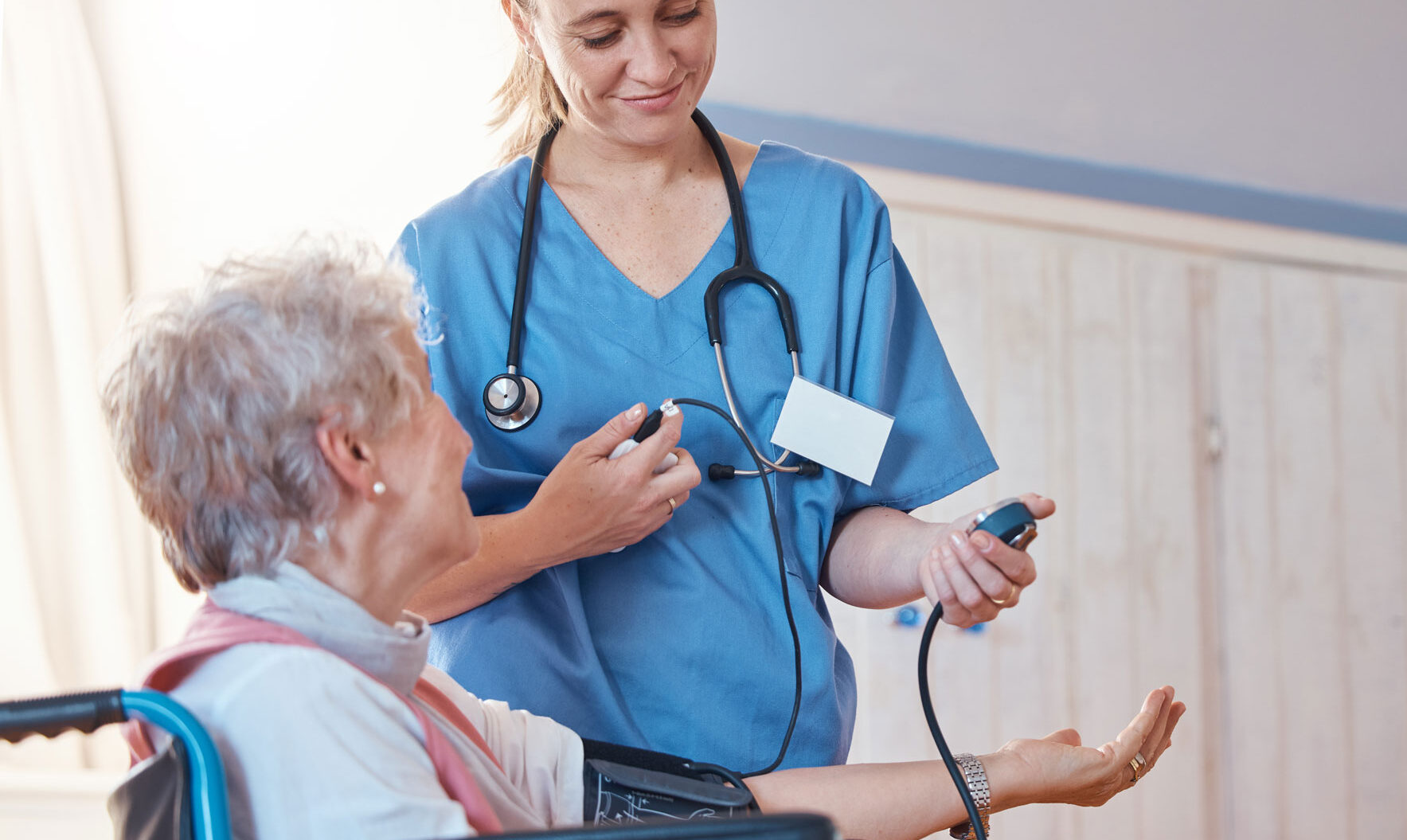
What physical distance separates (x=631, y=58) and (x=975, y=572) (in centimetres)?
61

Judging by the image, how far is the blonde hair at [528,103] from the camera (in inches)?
53.0

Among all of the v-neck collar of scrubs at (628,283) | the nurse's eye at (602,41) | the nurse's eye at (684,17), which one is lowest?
the v-neck collar of scrubs at (628,283)

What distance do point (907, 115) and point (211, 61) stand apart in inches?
71.0

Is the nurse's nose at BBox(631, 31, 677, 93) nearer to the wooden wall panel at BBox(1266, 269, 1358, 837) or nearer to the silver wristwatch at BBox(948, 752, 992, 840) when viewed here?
the silver wristwatch at BBox(948, 752, 992, 840)

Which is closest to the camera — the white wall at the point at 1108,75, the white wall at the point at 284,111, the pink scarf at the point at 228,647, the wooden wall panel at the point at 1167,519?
the pink scarf at the point at 228,647

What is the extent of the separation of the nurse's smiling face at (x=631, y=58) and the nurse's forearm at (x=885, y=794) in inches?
27.0

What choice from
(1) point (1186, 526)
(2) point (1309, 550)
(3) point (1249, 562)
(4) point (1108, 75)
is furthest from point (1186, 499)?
(4) point (1108, 75)

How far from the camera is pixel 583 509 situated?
41.9 inches

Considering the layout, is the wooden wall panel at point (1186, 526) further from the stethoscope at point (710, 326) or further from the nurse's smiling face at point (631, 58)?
the nurse's smiling face at point (631, 58)

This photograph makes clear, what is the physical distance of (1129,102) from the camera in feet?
A: 10.3

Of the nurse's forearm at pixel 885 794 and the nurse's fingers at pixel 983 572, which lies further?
the nurse's forearm at pixel 885 794

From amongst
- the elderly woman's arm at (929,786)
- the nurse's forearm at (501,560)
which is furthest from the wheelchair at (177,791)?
the elderly woman's arm at (929,786)

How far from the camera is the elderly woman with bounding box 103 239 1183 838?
2.24ft

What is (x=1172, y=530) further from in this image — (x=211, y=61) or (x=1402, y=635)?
(x=211, y=61)
